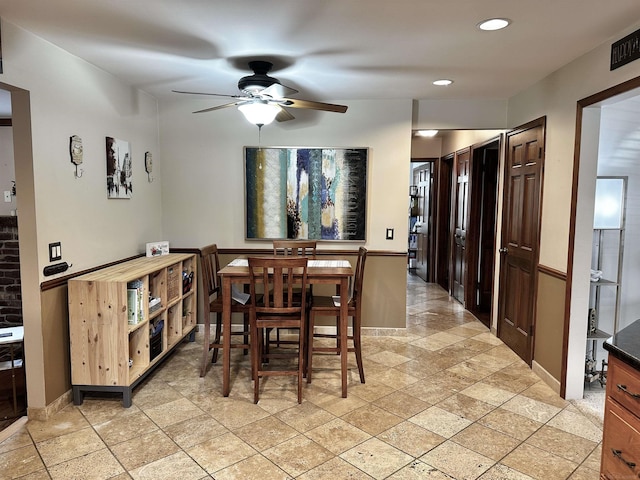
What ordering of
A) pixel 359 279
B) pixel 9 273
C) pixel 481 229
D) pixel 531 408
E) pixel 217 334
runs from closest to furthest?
1. pixel 531 408
2. pixel 359 279
3. pixel 217 334
4. pixel 9 273
5. pixel 481 229

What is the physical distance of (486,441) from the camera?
247 cm

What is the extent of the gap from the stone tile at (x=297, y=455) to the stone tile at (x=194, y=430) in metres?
0.40

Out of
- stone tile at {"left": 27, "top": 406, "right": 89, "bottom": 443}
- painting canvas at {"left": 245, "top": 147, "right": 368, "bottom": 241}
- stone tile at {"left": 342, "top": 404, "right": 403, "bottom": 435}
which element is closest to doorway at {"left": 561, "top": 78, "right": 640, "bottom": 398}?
stone tile at {"left": 342, "top": 404, "right": 403, "bottom": 435}

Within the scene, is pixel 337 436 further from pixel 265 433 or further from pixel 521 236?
pixel 521 236

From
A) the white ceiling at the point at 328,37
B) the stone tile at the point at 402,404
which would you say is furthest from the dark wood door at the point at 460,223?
the stone tile at the point at 402,404

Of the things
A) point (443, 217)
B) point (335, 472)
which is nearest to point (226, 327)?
point (335, 472)

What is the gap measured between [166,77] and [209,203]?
1.32 meters

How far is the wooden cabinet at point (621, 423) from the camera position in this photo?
1.45 metres

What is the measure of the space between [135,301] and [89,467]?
107 centimetres

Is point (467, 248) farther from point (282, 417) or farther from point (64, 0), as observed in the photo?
point (64, 0)

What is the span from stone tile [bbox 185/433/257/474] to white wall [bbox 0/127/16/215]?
365 cm

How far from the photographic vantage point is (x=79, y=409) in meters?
2.83

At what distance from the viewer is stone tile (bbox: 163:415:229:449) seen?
2.47 metres

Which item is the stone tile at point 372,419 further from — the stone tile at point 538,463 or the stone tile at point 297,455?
the stone tile at point 538,463
